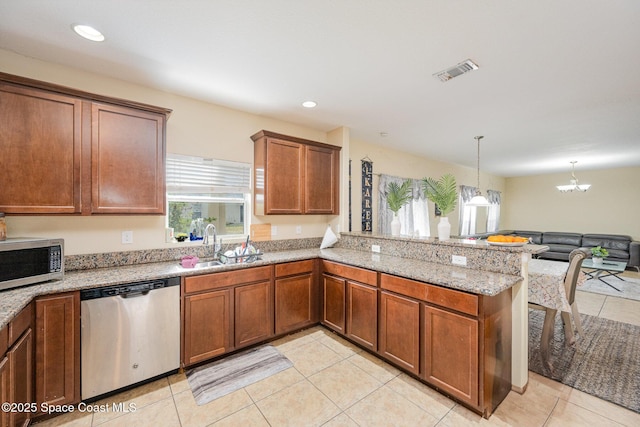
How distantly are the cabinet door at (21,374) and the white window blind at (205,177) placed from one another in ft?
5.23

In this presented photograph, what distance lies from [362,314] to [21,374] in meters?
2.43

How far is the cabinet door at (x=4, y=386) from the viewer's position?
1.35 meters

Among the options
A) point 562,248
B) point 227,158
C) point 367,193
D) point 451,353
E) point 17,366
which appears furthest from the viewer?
point 562,248

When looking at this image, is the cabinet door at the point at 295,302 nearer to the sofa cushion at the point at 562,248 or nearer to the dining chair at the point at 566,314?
the dining chair at the point at 566,314

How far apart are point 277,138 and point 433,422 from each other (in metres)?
2.99

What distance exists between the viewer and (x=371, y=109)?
319cm

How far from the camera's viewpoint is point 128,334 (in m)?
2.06

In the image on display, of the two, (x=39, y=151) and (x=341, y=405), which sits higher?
(x=39, y=151)

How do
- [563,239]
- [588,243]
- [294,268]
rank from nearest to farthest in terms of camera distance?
[294,268]
[588,243]
[563,239]

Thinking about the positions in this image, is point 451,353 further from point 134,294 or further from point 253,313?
point 134,294

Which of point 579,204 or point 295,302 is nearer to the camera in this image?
point 295,302

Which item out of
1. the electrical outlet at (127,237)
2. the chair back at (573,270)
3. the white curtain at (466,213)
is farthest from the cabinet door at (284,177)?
the white curtain at (466,213)

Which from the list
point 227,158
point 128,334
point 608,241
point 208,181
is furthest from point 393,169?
point 608,241

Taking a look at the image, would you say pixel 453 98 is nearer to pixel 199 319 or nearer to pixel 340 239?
pixel 340 239
